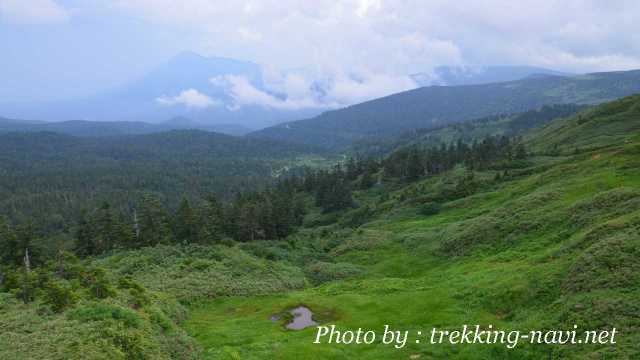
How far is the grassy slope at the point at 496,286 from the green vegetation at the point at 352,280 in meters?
0.16

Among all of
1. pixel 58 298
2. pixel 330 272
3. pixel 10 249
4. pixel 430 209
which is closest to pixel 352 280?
pixel 330 272

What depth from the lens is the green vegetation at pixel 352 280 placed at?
104 ft

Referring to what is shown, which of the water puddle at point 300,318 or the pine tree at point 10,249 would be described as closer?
the water puddle at point 300,318

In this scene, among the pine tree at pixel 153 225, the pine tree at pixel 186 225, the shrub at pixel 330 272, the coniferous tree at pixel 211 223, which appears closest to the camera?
the shrub at pixel 330 272

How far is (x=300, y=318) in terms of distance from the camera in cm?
4325

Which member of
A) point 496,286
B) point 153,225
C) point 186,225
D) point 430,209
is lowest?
point 430,209

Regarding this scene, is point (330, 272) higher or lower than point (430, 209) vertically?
lower

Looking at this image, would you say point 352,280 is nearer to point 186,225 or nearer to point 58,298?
point 58,298

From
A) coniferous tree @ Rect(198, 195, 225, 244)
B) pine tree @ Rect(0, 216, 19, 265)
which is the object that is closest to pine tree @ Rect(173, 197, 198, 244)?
coniferous tree @ Rect(198, 195, 225, 244)

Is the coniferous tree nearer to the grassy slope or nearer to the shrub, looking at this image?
the shrub

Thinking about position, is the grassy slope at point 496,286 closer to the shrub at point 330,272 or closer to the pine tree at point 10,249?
the shrub at point 330,272

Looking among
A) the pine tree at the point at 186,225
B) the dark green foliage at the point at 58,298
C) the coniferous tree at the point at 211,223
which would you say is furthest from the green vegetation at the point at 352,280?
the coniferous tree at the point at 211,223

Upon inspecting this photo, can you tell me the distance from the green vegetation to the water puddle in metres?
0.73

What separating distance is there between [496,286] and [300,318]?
1673 cm
